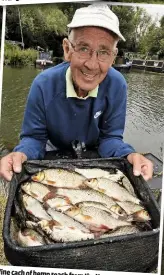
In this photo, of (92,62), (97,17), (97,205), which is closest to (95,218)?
(97,205)

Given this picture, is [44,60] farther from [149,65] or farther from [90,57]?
[149,65]

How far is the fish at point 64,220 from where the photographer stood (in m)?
1.37

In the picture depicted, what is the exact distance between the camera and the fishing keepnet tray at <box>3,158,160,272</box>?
1.29 metres

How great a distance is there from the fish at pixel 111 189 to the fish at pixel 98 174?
0.10 ft

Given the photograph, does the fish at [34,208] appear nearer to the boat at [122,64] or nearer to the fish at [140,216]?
the fish at [140,216]

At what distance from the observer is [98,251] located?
1329mm

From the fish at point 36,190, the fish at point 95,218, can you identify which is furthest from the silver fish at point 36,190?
the fish at point 95,218

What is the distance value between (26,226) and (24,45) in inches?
28.6

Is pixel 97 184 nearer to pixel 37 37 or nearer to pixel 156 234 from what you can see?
pixel 156 234

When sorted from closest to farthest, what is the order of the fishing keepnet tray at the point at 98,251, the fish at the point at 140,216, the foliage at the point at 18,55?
the fishing keepnet tray at the point at 98,251 → the fish at the point at 140,216 → the foliage at the point at 18,55

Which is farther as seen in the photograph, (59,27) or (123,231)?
(59,27)

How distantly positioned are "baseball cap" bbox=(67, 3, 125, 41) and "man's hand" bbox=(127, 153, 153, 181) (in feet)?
1.48

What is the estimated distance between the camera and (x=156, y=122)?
67.9 inches

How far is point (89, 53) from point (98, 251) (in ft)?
2.21
